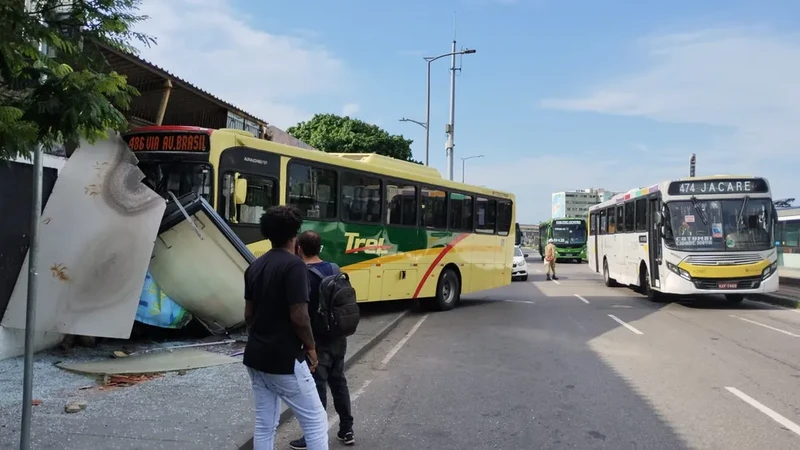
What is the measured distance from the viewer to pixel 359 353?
8586mm

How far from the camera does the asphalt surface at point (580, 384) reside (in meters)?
5.29

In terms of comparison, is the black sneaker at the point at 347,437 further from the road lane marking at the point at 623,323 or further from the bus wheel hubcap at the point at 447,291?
the bus wheel hubcap at the point at 447,291

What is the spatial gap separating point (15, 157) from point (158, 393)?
11.5ft

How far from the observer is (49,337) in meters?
7.42

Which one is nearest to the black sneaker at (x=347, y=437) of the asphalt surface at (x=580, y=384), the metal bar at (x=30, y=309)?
the asphalt surface at (x=580, y=384)

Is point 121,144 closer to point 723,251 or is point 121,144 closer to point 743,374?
point 743,374

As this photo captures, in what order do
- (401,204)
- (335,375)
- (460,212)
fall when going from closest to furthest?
(335,375) < (401,204) < (460,212)

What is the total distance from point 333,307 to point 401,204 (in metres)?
8.35

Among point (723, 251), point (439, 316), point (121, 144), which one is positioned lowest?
point (439, 316)

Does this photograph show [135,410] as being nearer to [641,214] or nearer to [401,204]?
[401,204]

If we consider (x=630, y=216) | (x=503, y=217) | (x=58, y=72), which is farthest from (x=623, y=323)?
(x=58, y=72)

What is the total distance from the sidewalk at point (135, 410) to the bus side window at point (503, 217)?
10520mm

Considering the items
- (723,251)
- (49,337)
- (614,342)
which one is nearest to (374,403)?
(49,337)

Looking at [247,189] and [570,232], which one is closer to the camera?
[247,189]
